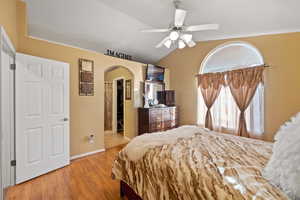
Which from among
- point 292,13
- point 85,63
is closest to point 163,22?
point 85,63

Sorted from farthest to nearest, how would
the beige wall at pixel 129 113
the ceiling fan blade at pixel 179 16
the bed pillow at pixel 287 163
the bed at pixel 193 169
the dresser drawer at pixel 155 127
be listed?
the beige wall at pixel 129 113 < the dresser drawer at pixel 155 127 < the ceiling fan blade at pixel 179 16 < the bed at pixel 193 169 < the bed pillow at pixel 287 163

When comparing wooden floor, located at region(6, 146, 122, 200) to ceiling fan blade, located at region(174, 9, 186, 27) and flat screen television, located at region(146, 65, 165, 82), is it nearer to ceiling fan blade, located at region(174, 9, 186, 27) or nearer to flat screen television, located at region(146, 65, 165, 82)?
ceiling fan blade, located at region(174, 9, 186, 27)

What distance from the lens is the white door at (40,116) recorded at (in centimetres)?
233

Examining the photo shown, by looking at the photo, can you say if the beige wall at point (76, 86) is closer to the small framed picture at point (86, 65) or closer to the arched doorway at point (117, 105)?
the small framed picture at point (86, 65)

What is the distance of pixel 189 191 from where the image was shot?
1.22 m

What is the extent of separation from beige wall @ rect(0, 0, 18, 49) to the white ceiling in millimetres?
414

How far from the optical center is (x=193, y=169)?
1.31 m

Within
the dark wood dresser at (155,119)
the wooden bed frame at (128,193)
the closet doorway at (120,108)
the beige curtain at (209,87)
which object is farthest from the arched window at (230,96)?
the wooden bed frame at (128,193)

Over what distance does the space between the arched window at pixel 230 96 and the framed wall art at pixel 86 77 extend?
10.1 ft

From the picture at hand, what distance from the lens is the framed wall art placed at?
3.35m

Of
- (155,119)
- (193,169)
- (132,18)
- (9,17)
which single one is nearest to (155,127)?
(155,119)

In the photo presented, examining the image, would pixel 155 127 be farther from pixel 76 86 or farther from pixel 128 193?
pixel 128 193

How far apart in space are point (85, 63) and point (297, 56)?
182 inches

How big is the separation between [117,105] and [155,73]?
6.67ft
